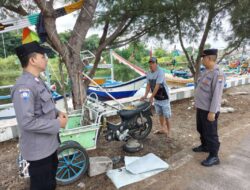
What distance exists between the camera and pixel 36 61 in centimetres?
169

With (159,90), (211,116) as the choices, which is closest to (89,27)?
(159,90)

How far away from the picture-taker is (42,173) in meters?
1.80

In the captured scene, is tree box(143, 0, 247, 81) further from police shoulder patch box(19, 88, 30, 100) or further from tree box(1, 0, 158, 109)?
police shoulder patch box(19, 88, 30, 100)

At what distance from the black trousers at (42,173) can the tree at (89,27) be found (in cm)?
168

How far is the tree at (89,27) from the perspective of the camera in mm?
3102

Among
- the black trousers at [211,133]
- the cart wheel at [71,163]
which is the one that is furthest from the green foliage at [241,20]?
the cart wheel at [71,163]

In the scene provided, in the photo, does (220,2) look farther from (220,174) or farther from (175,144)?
(220,174)

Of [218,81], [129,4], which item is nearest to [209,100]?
[218,81]

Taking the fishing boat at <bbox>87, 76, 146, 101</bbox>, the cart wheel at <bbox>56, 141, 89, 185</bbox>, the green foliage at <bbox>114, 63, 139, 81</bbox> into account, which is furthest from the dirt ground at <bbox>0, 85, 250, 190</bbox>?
the green foliage at <bbox>114, 63, 139, 81</bbox>

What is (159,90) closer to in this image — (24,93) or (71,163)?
(71,163)

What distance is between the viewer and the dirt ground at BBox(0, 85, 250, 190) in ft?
8.67

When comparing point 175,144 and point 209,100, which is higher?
point 209,100

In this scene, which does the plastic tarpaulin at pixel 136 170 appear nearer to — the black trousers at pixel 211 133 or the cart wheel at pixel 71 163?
the cart wheel at pixel 71 163

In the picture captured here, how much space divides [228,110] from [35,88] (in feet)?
16.0
